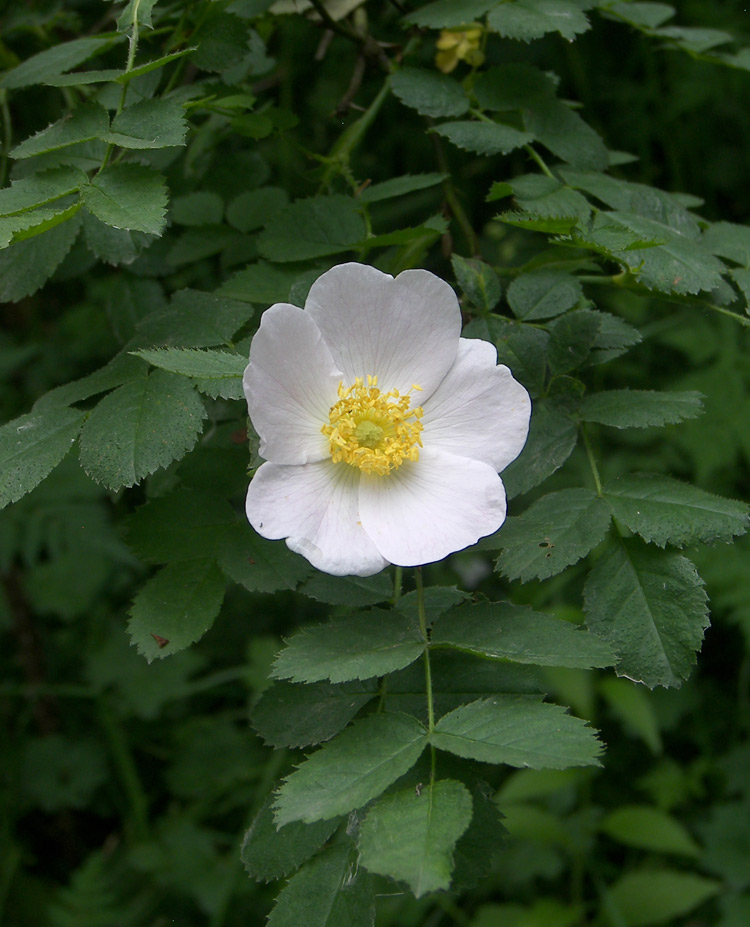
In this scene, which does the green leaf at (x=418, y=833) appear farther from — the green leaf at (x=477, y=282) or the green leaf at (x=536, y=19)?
the green leaf at (x=536, y=19)

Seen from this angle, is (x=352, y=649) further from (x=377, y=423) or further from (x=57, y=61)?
(x=57, y=61)

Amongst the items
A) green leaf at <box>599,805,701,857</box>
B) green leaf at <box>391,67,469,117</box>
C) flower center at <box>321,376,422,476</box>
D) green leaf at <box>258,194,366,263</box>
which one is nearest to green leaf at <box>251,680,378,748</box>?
flower center at <box>321,376,422,476</box>

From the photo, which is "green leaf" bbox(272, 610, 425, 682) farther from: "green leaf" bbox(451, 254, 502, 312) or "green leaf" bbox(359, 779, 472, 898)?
"green leaf" bbox(451, 254, 502, 312)

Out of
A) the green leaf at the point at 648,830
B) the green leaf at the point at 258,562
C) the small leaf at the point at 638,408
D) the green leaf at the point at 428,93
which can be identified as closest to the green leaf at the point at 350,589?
the green leaf at the point at 258,562

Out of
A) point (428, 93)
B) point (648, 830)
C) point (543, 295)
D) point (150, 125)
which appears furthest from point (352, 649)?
point (648, 830)

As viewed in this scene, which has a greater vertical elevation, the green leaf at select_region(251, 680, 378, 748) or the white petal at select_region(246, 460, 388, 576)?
the white petal at select_region(246, 460, 388, 576)

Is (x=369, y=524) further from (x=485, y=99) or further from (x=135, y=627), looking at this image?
(x=485, y=99)
